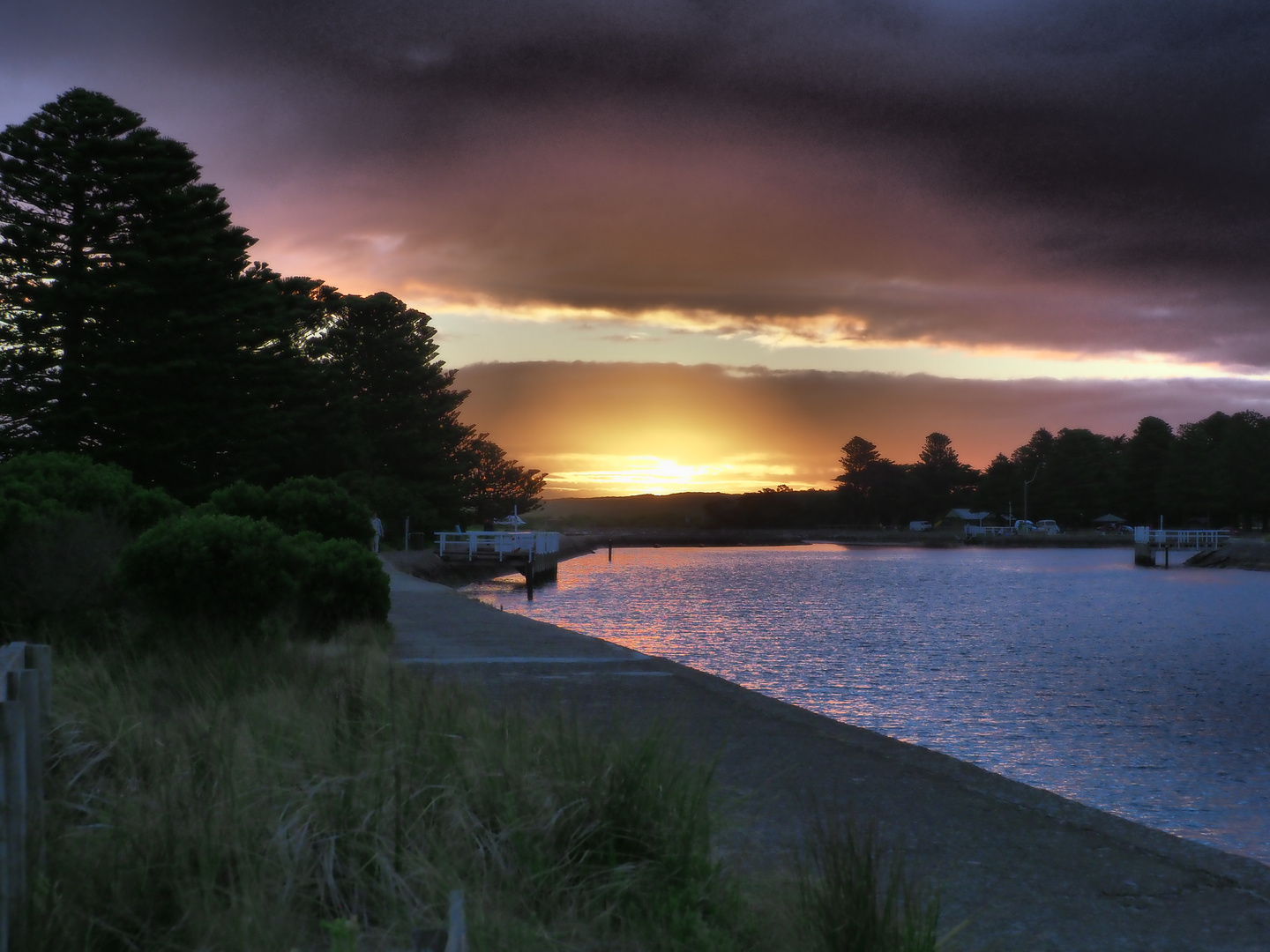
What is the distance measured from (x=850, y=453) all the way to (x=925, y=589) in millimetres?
126090

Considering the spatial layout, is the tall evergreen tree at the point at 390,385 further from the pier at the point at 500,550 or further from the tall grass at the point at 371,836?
the tall grass at the point at 371,836

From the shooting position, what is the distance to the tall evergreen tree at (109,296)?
35.6m

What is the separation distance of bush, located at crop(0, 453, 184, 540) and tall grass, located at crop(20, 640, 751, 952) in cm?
806

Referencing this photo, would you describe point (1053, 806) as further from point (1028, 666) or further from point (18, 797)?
point (1028, 666)

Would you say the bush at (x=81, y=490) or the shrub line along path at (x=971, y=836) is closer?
the shrub line along path at (x=971, y=836)

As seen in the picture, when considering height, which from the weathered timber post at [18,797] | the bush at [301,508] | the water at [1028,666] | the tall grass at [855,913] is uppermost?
the bush at [301,508]

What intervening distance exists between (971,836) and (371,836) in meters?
3.36

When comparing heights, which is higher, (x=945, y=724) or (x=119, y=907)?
(x=119, y=907)

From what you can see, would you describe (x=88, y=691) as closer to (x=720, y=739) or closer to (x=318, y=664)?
(x=318, y=664)

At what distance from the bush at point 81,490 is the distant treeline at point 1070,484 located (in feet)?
383

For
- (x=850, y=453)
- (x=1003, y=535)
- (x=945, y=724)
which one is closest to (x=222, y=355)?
(x=945, y=724)

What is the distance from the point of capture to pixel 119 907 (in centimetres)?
416

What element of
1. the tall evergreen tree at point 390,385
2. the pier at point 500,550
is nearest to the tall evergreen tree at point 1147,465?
the tall evergreen tree at point 390,385

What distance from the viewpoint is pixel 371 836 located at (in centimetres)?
477
